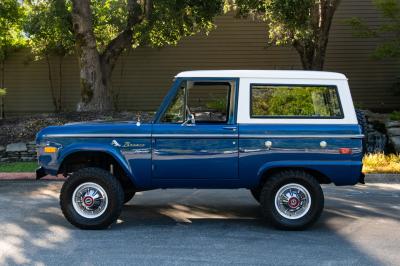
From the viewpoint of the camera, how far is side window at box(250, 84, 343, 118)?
22.8 ft

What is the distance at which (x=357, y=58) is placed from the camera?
19562 mm

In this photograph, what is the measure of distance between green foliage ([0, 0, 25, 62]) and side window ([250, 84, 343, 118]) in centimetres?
1205

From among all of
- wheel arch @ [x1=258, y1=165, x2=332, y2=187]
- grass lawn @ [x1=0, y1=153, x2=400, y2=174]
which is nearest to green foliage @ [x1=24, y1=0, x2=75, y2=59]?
grass lawn @ [x1=0, y1=153, x2=400, y2=174]

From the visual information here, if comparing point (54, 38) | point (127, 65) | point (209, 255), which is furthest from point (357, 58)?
point (209, 255)

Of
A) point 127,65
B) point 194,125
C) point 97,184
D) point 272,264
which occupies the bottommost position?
point 272,264

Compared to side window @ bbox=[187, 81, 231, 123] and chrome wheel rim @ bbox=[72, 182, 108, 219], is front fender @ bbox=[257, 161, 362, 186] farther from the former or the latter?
chrome wheel rim @ bbox=[72, 182, 108, 219]

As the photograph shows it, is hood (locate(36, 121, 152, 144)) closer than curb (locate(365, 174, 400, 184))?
Yes

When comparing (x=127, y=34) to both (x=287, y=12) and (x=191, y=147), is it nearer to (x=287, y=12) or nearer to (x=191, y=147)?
(x=287, y=12)

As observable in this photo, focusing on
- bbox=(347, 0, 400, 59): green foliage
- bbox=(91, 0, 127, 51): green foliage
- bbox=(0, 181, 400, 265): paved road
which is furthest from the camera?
bbox=(91, 0, 127, 51): green foliage

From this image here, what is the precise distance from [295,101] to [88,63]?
9.12 metres

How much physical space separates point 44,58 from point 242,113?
14.5 metres

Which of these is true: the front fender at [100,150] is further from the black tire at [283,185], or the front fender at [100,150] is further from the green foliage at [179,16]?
the green foliage at [179,16]

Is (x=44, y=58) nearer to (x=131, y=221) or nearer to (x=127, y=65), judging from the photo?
(x=127, y=65)

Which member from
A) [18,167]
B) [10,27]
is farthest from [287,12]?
[10,27]
